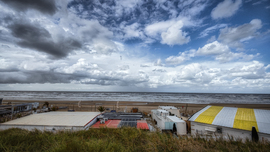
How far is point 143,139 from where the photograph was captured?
6.21m

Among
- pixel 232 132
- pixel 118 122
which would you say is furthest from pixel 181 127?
pixel 118 122

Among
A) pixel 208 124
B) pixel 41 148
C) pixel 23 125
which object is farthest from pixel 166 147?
pixel 23 125

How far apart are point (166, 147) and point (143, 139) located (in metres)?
1.34

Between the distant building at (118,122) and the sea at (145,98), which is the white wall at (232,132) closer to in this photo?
the distant building at (118,122)

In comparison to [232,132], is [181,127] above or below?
below

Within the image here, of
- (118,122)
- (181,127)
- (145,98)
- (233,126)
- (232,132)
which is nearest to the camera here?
(232,132)

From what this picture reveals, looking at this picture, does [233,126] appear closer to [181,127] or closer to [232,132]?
[232,132]

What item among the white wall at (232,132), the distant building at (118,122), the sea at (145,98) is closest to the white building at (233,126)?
the white wall at (232,132)

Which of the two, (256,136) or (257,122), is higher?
(257,122)

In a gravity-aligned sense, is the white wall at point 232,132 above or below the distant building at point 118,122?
above

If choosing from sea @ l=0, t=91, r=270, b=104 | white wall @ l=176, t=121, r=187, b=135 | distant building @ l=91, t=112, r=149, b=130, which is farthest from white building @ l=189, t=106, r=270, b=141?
sea @ l=0, t=91, r=270, b=104

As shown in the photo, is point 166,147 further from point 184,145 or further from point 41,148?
point 41,148

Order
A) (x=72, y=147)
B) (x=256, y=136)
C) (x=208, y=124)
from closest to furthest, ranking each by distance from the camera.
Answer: (x=72, y=147) → (x=256, y=136) → (x=208, y=124)

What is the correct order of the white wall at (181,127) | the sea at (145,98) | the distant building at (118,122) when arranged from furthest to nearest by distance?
the sea at (145,98)
the white wall at (181,127)
the distant building at (118,122)
